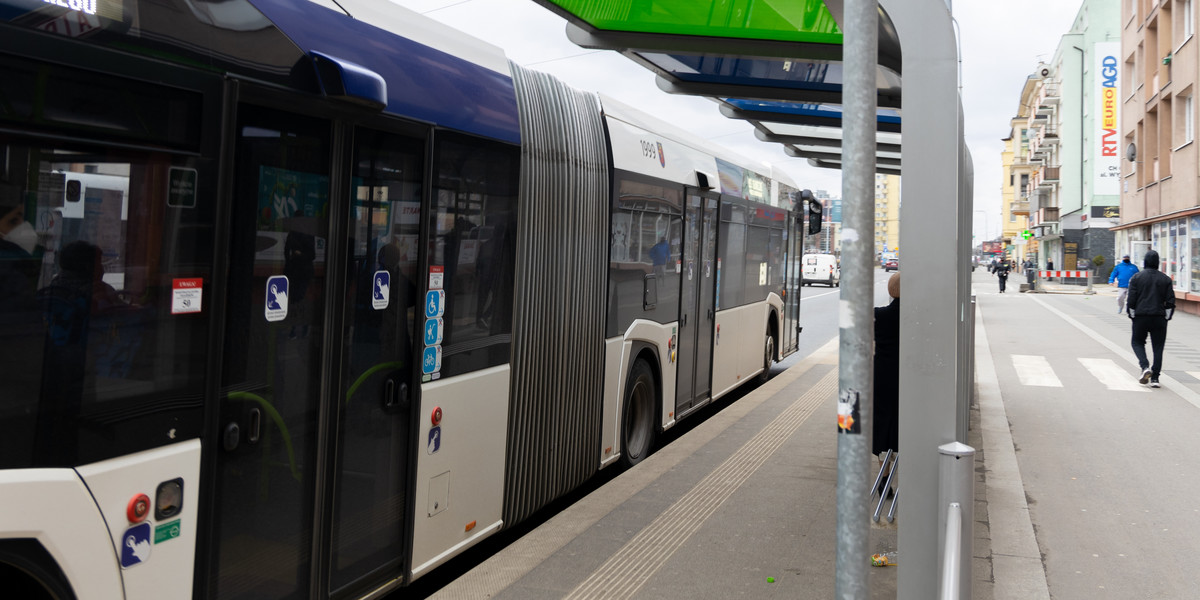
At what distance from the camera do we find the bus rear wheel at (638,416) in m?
7.53

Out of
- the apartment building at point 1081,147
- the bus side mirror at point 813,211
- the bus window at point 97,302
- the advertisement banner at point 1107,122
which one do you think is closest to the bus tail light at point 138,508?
the bus window at point 97,302

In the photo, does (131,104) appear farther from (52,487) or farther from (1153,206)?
(1153,206)

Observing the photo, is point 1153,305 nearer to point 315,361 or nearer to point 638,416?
point 638,416

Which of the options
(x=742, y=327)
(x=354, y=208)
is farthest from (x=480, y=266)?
(x=742, y=327)

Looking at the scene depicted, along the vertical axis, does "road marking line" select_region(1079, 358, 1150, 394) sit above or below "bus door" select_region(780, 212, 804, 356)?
below

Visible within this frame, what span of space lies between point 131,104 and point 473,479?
280 centimetres

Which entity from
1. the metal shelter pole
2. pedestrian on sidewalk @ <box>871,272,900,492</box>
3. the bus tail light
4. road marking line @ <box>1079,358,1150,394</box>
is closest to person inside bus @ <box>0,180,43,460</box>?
the bus tail light

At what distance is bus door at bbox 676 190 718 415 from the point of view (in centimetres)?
873

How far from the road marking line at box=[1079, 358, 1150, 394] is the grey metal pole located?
451 inches

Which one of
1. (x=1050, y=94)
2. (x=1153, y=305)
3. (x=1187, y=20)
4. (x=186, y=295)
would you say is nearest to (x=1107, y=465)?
(x=1153, y=305)

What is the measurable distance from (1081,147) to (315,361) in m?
60.3

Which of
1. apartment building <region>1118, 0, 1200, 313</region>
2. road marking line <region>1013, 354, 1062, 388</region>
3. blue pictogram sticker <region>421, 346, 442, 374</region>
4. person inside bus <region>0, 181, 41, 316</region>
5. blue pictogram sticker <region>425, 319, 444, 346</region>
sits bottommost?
road marking line <region>1013, 354, 1062, 388</region>

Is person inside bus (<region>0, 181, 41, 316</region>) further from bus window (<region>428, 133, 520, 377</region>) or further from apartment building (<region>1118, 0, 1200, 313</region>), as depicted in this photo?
apartment building (<region>1118, 0, 1200, 313</region>)

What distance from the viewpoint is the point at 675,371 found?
28.2 feet
